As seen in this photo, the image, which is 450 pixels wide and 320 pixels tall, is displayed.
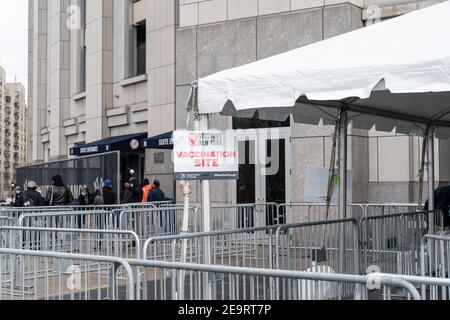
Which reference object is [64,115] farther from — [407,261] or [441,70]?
[441,70]

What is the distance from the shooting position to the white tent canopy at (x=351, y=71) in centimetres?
696

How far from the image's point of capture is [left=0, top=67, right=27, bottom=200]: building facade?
163m

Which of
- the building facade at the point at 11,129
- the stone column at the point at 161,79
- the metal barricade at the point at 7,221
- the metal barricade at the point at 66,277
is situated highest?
the building facade at the point at 11,129

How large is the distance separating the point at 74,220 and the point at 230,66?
7.01m

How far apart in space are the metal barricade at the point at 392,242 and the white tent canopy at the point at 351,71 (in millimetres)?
1809

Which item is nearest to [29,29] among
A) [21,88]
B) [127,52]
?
[127,52]

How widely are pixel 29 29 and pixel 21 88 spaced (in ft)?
467

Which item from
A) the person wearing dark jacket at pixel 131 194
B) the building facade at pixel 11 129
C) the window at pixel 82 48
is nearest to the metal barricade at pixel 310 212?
the person wearing dark jacket at pixel 131 194

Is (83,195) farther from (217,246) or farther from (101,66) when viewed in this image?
(217,246)

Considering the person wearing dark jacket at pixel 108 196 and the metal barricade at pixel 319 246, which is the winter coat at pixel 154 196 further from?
the metal barricade at pixel 319 246

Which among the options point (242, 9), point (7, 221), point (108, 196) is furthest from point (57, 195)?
point (242, 9)

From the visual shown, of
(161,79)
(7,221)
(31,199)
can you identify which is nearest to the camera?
(7,221)

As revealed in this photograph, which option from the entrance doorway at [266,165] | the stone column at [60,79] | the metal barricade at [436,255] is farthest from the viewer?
the stone column at [60,79]

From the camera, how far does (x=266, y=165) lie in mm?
18047
